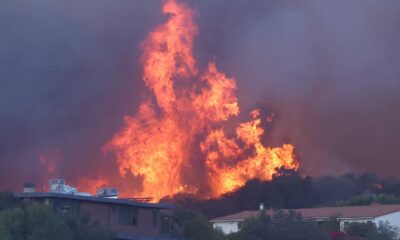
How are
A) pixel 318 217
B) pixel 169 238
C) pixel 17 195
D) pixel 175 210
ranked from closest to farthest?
1. pixel 17 195
2. pixel 169 238
3. pixel 175 210
4. pixel 318 217

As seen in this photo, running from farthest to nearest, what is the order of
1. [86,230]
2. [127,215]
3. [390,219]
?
[390,219] → [127,215] → [86,230]

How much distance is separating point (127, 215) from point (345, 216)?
86.0ft

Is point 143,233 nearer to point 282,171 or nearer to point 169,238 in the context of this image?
point 169,238

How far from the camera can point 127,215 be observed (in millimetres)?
61625

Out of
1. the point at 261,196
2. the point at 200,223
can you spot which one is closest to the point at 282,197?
the point at 261,196

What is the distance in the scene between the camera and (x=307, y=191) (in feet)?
328

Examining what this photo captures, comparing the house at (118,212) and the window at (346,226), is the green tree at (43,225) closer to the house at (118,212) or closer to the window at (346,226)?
the house at (118,212)

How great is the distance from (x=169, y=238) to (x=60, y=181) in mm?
7002

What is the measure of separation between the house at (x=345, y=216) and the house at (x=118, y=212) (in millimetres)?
15762

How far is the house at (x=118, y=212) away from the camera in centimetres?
5697

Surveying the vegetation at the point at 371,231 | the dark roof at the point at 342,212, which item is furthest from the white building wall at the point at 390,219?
the vegetation at the point at 371,231

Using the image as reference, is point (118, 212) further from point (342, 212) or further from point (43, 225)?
point (342, 212)

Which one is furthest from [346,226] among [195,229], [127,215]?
[127,215]

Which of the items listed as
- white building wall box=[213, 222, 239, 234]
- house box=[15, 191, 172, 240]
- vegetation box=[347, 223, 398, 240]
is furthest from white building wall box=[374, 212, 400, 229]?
house box=[15, 191, 172, 240]
